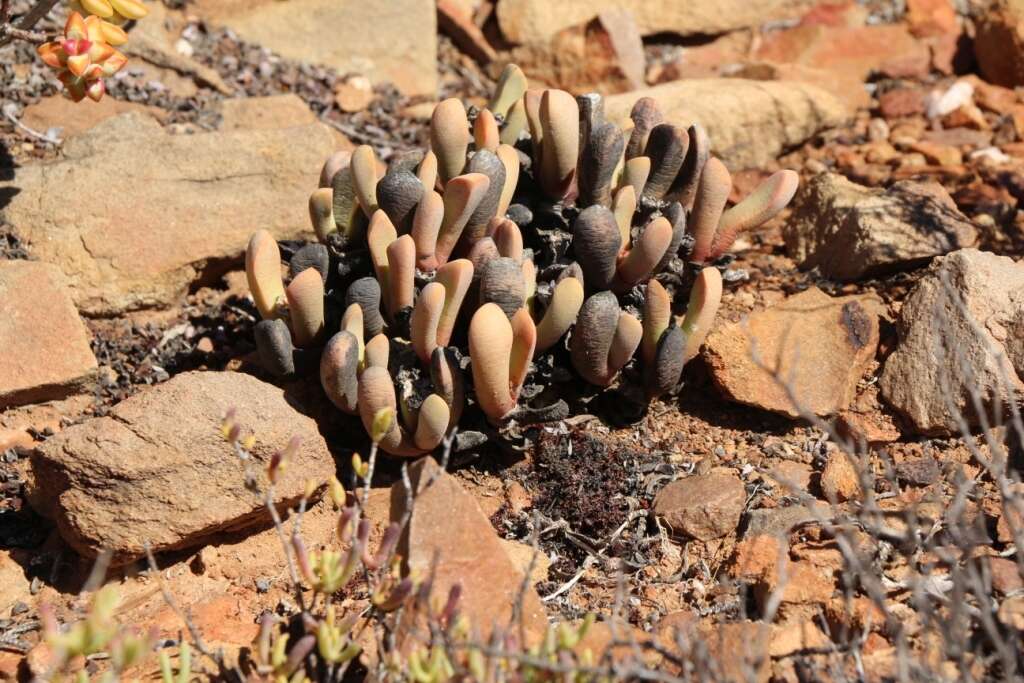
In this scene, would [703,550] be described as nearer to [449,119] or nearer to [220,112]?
[449,119]

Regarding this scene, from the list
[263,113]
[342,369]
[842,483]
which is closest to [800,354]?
[842,483]

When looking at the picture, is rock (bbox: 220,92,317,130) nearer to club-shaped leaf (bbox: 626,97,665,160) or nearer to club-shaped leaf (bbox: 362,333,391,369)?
club-shaped leaf (bbox: 626,97,665,160)

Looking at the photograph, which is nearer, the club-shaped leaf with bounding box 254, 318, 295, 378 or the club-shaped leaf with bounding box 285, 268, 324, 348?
the club-shaped leaf with bounding box 285, 268, 324, 348

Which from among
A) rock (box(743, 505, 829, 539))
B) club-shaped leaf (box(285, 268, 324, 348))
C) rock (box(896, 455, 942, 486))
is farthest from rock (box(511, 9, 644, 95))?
rock (box(743, 505, 829, 539))

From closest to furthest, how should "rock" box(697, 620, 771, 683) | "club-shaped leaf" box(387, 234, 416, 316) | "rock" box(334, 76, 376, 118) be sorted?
"rock" box(697, 620, 771, 683)
"club-shaped leaf" box(387, 234, 416, 316)
"rock" box(334, 76, 376, 118)

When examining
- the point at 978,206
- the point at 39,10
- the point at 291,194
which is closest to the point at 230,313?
the point at 291,194

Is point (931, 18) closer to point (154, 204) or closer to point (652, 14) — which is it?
point (652, 14)

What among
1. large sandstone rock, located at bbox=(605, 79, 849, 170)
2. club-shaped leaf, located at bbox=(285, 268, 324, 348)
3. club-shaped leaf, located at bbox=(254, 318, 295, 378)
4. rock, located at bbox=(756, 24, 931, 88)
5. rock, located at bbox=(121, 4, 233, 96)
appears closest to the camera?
club-shaped leaf, located at bbox=(285, 268, 324, 348)
